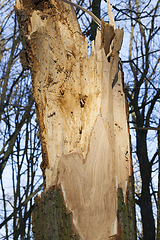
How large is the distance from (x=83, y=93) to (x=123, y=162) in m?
0.49

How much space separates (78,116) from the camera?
138 centimetres

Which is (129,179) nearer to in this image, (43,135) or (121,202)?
(121,202)

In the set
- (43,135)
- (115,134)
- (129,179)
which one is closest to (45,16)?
(43,135)

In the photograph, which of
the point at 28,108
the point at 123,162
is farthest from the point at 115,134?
the point at 28,108

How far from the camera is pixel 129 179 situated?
1.28 metres

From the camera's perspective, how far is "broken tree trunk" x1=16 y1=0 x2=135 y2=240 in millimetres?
1171

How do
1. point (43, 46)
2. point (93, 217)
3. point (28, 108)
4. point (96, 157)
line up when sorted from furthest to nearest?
1. point (28, 108)
2. point (43, 46)
3. point (96, 157)
4. point (93, 217)

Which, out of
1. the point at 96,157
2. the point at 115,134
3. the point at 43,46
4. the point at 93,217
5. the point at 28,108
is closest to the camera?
the point at 93,217

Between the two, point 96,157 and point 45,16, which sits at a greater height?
point 45,16

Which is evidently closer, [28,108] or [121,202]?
[121,202]

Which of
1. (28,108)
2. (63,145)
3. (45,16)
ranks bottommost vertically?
(63,145)

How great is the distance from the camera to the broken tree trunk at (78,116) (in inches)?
46.1

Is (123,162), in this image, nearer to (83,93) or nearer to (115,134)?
(115,134)

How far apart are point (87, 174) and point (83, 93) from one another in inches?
19.8
